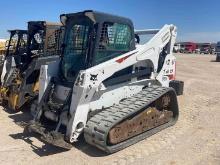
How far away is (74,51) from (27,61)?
330cm

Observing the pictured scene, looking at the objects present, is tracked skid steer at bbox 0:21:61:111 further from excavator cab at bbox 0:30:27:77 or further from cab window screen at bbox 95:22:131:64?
cab window screen at bbox 95:22:131:64

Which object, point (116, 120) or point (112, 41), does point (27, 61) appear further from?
point (116, 120)

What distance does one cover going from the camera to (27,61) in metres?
10.2

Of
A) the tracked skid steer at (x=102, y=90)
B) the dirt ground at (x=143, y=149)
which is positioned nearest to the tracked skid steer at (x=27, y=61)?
the dirt ground at (x=143, y=149)

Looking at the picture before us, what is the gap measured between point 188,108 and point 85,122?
4.45 meters

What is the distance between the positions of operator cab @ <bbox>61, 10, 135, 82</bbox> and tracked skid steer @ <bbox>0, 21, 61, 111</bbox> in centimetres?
147

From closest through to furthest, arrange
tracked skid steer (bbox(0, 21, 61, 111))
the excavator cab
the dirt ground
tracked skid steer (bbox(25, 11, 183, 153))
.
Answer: the dirt ground → tracked skid steer (bbox(25, 11, 183, 153)) → tracked skid steer (bbox(0, 21, 61, 111)) → the excavator cab

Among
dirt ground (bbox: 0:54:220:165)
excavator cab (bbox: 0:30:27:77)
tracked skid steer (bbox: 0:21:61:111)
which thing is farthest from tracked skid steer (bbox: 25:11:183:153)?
excavator cab (bbox: 0:30:27:77)

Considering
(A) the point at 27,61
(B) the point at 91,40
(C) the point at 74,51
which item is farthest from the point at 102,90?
(A) the point at 27,61

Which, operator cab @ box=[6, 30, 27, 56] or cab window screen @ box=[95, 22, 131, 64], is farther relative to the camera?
operator cab @ box=[6, 30, 27, 56]

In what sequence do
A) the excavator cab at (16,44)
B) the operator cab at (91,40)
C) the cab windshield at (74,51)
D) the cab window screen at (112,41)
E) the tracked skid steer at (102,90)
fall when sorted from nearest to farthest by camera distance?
the tracked skid steer at (102,90)
the operator cab at (91,40)
the cab window screen at (112,41)
the cab windshield at (74,51)
the excavator cab at (16,44)

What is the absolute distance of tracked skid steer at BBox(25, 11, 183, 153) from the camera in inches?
249

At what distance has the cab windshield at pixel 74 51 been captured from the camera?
7.12m

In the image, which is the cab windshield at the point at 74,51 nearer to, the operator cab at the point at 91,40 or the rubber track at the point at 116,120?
the operator cab at the point at 91,40
